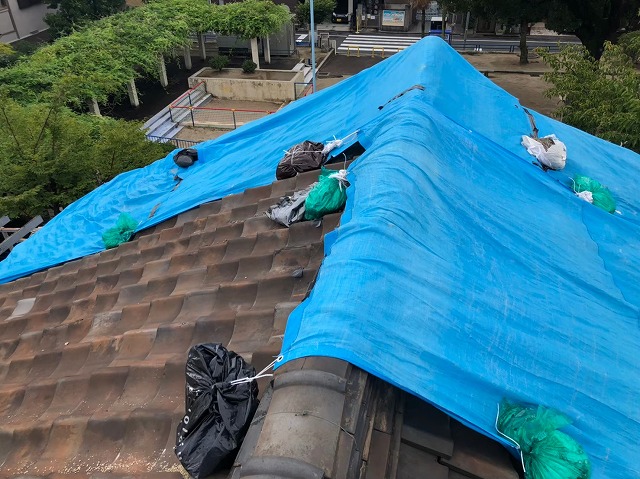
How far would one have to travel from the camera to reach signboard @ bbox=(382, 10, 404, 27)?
37.1 meters

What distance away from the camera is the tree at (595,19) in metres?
19.6

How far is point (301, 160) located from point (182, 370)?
9.27ft

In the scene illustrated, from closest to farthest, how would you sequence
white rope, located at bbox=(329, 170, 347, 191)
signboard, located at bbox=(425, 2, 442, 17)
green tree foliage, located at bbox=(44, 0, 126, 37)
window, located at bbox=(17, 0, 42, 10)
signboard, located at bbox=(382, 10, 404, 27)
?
white rope, located at bbox=(329, 170, 347, 191)
green tree foliage, located at bbox=(44, 0, 126, 37)
window, located at bbox=(17, 0, 42, 10)
signboard, located at bbox=(382, 10, 404, 27)
signboard, located at bbox=(425, 2, 442, 17)

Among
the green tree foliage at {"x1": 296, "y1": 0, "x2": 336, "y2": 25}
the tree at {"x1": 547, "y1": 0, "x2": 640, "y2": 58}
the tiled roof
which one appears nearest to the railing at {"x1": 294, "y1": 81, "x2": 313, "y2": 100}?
the tree at {"x1": 547, "y1": 0, "x2": 640, "y2": 58}

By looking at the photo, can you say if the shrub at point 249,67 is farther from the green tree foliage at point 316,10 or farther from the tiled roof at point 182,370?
the tiled roof at point 182,370

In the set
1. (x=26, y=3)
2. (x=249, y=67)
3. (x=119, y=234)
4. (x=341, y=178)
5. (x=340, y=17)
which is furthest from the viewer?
(x=340, y=17)

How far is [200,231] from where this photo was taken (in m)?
5.27

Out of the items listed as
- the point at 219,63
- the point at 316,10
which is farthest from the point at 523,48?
the point at 219,63

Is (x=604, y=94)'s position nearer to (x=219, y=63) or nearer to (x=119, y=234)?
(x=119, y=234)

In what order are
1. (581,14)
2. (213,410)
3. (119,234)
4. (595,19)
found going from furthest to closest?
(581,14), (595,19), (119,234), (213,410)

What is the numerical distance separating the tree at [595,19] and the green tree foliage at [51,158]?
1928cm

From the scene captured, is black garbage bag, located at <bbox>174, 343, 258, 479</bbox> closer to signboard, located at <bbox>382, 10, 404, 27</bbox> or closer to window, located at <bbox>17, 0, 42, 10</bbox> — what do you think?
window, located at <bbox>17, 0, 42, 10</bbox>

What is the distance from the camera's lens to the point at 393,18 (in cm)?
3719

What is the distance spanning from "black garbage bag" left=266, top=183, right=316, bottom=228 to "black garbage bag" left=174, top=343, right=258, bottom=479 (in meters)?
1.89
